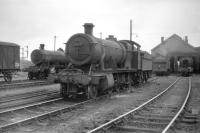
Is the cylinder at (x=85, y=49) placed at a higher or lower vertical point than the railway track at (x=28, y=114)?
higher

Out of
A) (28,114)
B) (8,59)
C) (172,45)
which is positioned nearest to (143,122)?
(28,114)

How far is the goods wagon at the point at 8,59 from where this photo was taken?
69.8 ft

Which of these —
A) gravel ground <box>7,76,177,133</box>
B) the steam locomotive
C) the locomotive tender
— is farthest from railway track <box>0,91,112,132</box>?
the steam locomotive

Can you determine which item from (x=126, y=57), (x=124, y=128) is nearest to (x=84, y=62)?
(x=126, y=57)

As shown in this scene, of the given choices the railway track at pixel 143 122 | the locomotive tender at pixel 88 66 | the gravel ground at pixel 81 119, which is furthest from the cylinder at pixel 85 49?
the railway track at pixel 143 122

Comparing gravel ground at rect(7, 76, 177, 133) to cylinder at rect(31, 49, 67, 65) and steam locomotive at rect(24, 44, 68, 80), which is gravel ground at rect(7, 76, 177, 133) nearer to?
steam locomotive at rect(24, 44, 68, 80)

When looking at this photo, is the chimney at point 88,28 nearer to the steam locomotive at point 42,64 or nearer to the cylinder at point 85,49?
the cylinder at point 85,49

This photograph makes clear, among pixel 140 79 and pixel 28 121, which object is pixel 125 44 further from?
pixel 28 121

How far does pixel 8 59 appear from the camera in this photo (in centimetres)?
2177

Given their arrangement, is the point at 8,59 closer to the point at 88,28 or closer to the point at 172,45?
the point at 88,28

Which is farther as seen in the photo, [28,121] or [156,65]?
[156,65]

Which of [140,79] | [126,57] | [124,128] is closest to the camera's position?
[124,128]

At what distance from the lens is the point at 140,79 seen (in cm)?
2094

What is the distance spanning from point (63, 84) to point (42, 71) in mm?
12685
